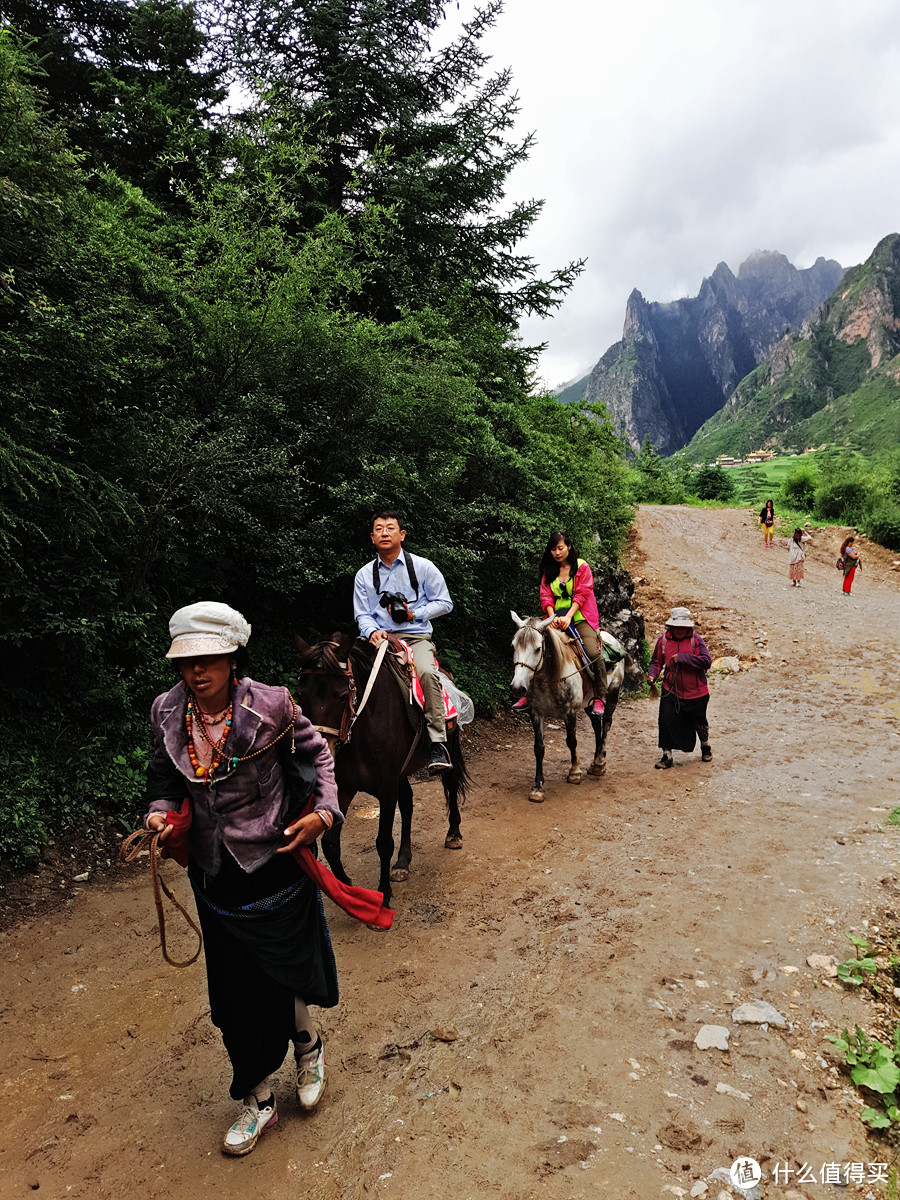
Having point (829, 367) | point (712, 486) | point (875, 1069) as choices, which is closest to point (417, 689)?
point (875, 1069)

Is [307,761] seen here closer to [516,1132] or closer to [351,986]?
[516,1132]

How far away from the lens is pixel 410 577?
535 cm

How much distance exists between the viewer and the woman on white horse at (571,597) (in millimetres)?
7465

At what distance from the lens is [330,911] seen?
484cm

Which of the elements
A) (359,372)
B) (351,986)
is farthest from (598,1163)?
(359,372)

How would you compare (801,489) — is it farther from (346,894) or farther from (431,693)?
(346,894)

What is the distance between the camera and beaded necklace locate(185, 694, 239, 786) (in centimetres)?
247

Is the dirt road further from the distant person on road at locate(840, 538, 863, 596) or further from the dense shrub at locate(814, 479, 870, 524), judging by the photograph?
the dense shrub at locate(814, 479, 870, 524)

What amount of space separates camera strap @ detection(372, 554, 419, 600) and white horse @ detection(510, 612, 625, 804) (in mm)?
1938

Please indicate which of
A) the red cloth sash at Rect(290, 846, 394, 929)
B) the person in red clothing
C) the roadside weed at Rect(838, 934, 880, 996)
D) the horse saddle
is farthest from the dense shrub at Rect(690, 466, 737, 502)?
the red cloth sash at Rect(290, 846, 394, 929)

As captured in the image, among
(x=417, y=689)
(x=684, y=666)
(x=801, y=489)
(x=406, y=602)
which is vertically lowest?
(x=684, y=666)

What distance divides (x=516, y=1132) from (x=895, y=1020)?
214 centimetres

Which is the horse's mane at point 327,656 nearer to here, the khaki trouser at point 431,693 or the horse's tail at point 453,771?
the khaki trouser at point 431,693

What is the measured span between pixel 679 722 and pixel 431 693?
4.42 metres
